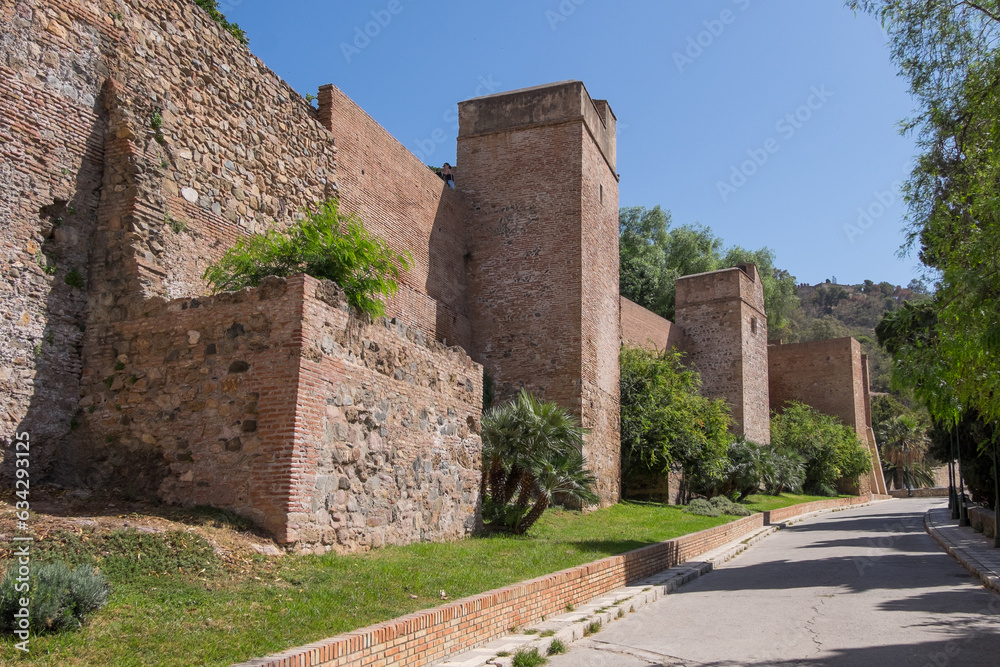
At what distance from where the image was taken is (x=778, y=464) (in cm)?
2988

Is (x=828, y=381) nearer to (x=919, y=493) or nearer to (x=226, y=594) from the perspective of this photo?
(x=919, y=493)

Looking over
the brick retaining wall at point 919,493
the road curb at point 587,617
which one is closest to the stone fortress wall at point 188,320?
the road curb at point 587,617

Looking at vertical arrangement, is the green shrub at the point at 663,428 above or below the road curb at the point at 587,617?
above

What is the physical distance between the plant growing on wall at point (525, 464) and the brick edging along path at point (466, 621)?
1589 millimetres

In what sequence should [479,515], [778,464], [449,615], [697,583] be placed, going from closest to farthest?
[449,615] < [479,515] < [697,583] < [778,464]

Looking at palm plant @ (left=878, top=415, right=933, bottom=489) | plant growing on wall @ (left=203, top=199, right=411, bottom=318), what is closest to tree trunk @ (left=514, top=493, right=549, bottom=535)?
plant growing on wall @ (left=203, top=199, right=411, bottom=318)

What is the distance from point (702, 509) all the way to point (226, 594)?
17204mm

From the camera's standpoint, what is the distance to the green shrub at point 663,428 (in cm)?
2152

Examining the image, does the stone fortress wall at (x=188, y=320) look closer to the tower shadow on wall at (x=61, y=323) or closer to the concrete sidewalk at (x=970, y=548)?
the tower shadow on wall at (x=61, y=323)

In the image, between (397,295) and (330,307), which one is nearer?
(330,307)

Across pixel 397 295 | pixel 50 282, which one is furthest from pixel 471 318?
pixel 50 282

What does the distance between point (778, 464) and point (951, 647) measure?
23.7 metres

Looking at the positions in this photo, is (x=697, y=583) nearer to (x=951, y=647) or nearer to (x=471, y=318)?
(x=951, y=647)

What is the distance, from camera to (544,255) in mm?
19188
